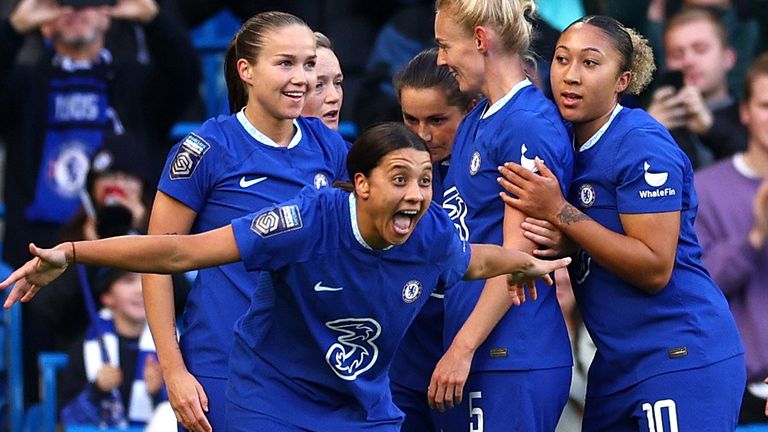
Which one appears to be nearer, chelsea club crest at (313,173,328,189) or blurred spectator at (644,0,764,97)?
chelsea club crest at (313,173,328,189)

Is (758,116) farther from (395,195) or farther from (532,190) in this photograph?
(395,195)

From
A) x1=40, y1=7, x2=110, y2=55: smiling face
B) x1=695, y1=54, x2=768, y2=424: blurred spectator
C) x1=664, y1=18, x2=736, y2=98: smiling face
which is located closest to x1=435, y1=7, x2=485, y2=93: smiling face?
x1=695, y1=54, x2=768, y2=424: blurred spectator

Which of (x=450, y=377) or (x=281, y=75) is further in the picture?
(x=281, y=75)

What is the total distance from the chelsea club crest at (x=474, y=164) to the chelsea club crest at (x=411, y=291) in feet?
1.66

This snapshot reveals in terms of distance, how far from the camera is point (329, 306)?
4.53 meters

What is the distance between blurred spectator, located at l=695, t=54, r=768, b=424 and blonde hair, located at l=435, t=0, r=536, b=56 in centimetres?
236

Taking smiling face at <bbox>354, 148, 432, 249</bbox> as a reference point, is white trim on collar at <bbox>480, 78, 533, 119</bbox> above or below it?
above

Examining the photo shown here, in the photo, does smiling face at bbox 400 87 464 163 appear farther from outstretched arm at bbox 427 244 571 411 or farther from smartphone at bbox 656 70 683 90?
smartphone at bbox 656 70 683 90

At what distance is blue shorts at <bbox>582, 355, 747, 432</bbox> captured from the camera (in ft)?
16.0

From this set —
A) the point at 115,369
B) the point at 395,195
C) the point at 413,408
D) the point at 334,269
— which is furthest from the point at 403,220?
the point at 115,369

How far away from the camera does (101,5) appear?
8.16 meters

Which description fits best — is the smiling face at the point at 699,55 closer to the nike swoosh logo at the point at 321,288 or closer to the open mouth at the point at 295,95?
the open mouth at the point at 295,95

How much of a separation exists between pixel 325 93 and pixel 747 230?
2.42 m

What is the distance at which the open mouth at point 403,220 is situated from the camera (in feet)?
14.5
